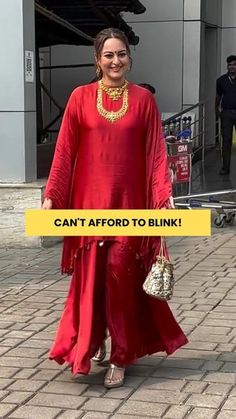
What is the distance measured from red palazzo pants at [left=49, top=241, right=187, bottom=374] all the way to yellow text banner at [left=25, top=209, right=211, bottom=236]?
0.37 ft

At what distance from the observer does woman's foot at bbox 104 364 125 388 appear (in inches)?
177

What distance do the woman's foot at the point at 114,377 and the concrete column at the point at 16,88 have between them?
4355 mm

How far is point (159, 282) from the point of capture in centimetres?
432

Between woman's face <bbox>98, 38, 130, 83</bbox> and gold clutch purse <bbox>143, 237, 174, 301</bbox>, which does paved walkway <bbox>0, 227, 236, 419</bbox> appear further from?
woman's face <bbox>98, 38, 130, 83</bbox>

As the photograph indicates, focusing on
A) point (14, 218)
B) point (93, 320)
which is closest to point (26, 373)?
point (93, 320)

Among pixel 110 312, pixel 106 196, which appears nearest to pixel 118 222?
pixel 106 196

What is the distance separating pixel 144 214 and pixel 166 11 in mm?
11288

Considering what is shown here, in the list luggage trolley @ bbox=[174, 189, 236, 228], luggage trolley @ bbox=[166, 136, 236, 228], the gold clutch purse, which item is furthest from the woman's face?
luggage trolley @ bbox=[166, 136, 236, 228]

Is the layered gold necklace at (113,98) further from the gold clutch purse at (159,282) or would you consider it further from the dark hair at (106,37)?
the gold clutch purse at (159,282)

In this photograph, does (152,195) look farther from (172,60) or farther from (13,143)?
(172,60)

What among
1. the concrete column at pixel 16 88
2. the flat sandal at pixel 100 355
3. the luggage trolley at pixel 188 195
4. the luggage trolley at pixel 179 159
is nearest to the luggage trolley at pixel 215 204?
the luggage trolley at pixel 188 195

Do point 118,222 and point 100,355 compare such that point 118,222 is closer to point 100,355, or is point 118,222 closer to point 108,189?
point 108,189

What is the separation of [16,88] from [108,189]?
Result: 14.2 ft

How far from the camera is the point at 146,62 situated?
599 inches
